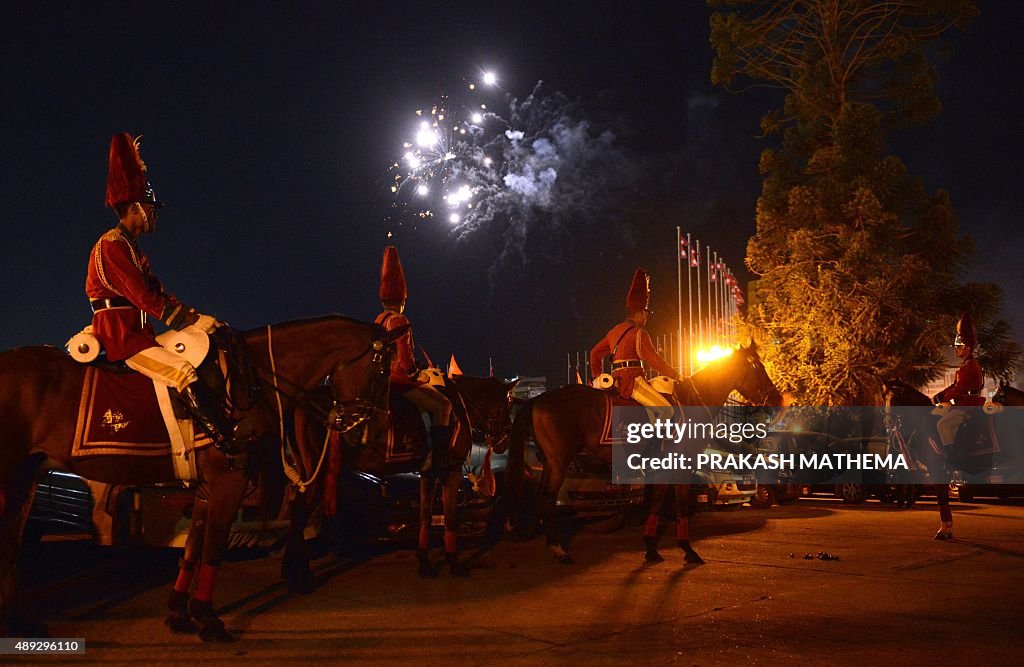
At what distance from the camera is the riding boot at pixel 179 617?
22.2 feet

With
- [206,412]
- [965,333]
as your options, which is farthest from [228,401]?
[965,333]

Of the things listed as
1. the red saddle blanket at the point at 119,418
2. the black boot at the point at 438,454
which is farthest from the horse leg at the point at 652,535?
the red saddle blanket at the point at 119,418

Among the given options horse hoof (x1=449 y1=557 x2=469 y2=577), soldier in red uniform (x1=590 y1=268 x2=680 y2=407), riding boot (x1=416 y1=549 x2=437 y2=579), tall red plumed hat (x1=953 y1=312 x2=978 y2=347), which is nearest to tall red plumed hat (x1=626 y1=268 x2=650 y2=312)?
soldier in red uniform (x1=590 y1=268 x2=680 y2=407)

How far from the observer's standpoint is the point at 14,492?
6613mm

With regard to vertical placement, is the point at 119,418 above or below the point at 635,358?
below

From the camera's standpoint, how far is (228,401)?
6699 mm

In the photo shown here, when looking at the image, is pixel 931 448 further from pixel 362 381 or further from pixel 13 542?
pixel 13 542

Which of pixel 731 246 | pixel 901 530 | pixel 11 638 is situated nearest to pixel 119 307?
pixel 11 638

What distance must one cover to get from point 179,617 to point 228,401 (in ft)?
5.52

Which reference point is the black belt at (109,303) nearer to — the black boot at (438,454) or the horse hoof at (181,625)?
the horse hoof at (181,625)

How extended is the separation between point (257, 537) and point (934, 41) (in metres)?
23.5

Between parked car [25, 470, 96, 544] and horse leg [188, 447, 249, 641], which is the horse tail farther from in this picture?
horse leg [188, 447, 249, 641]

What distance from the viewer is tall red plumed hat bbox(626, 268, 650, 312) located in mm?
12039

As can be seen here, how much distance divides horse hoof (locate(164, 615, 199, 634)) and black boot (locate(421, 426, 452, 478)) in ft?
11.6
